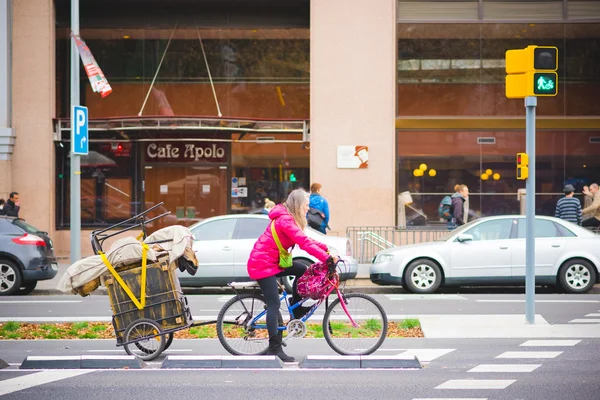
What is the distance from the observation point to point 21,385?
806 cm

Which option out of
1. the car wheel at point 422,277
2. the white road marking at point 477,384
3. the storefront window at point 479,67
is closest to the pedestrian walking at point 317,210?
the car wheel at point 422,277

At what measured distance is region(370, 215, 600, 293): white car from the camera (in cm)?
1630

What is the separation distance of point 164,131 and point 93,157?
2.09 metres

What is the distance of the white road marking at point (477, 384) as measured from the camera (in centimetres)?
798

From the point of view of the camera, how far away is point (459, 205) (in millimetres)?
20672

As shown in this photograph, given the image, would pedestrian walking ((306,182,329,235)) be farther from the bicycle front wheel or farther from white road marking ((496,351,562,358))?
the bicycle front wheel

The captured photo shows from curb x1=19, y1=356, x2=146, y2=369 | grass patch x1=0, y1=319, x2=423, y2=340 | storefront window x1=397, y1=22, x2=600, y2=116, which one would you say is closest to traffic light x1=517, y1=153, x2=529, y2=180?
grass patch x1=0, y1=319, x2=423, y2=340

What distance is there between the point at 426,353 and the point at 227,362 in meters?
2.30

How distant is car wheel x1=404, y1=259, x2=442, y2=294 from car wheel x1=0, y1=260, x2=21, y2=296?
6941 mm

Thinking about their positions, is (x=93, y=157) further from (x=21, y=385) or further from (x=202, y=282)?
(x=21, y=385)

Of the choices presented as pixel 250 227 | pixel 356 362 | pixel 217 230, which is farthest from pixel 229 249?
pixel 356 362

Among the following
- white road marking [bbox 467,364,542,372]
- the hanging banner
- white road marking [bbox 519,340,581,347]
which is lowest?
white road marking [bbox 519,340,581,347]

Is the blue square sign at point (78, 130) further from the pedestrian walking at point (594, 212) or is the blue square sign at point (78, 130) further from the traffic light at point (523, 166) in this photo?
the pedestrian walking at point (594, 212)

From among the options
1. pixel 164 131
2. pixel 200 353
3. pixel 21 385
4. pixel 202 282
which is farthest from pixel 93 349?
pixel 164 131
